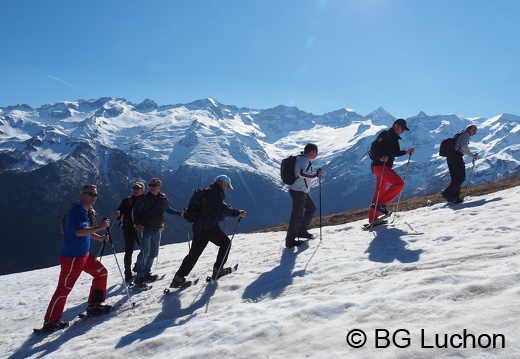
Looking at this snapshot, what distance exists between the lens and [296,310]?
6766 mm

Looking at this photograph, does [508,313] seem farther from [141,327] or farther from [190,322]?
[141,327]

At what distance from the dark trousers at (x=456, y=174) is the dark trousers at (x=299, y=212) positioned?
22.9 feet

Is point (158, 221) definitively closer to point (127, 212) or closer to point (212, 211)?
point (127, 212)

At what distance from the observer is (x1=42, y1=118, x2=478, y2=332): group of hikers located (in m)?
8.83

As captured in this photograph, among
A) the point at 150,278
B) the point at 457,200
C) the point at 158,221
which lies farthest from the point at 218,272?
the point at 457,200

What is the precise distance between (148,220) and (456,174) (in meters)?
12.3

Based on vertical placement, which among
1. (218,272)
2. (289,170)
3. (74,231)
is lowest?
(218,272)

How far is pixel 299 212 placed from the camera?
40.5 feet

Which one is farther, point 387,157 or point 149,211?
point 387,157

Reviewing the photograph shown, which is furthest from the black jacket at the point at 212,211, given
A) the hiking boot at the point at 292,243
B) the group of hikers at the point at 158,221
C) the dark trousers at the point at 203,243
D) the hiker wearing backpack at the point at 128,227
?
the hiking boot at the point at 292,243

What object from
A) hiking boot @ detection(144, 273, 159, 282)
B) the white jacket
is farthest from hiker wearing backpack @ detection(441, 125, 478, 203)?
hiking boot @ detection(144, 273, 159, 282)

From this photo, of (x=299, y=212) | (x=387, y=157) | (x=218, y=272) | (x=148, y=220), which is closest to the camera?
(x=218, y=272)

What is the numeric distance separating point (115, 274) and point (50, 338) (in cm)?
698

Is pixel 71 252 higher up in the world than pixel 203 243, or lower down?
lower down
